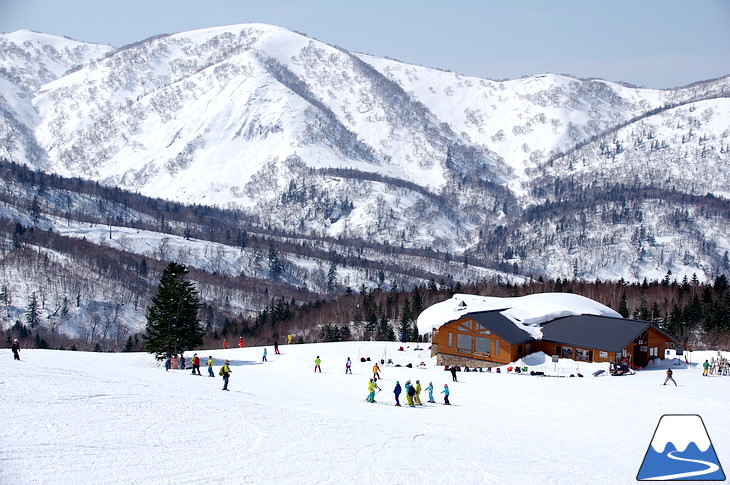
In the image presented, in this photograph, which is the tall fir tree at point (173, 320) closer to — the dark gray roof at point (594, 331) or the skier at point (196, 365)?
the skier at point (196, 365)

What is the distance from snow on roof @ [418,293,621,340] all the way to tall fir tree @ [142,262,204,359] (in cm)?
2229

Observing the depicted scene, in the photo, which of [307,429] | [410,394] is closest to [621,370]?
[410,394]

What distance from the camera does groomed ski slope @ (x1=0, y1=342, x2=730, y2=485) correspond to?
19188 millimetres

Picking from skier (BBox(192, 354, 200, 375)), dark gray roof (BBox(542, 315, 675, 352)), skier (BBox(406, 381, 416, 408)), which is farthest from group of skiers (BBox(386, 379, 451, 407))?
dark gray roof (BBox(542, 315, 675, 352))

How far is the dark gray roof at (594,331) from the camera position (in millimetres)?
55688

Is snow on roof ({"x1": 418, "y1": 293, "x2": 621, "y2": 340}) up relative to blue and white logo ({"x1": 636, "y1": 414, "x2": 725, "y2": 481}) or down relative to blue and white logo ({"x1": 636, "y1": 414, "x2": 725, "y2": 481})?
up

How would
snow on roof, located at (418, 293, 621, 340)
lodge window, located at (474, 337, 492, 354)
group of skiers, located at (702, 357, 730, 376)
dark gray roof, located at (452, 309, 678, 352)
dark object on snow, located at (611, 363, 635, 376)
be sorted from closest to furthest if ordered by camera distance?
group of skiers, located at (702, 357, 730, 376) < dark object on snow, located at (611, 363, 635, 376) < dark gray roof, located at (452, 309, 678, 352) < lodge window, located at (474, 337, 492, 354) < snow on roof, located at (418, 293, 621, 340)

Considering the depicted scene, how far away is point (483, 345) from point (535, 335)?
470 centimetres

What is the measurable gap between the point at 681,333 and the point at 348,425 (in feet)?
234

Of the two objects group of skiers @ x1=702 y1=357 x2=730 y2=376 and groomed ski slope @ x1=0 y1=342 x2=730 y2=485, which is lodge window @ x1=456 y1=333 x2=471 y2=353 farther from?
group of skiers @ x1=702 y1=357 x2=730 y2=376

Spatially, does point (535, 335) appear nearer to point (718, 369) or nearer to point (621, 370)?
point (621, 370)

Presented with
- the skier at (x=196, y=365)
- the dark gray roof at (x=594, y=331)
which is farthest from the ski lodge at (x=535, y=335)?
the skier at (x=196, y=365)

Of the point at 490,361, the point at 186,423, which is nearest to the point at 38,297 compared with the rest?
the point at 490,361

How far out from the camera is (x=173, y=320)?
50406mm
